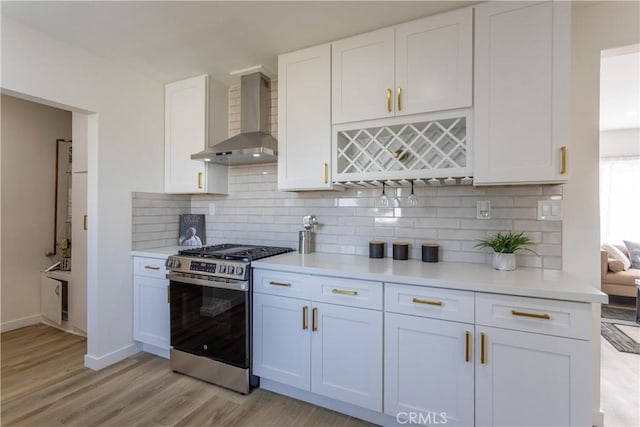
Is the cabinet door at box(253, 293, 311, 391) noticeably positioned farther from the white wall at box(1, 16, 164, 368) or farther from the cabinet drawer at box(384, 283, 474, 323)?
the white wall at box(1, 16, 164, 368)

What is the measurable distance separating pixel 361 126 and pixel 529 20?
108 cm

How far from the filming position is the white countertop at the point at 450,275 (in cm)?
143

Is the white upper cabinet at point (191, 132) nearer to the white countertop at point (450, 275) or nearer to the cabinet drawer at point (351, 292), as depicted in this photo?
the white countertop at point (450, 275)

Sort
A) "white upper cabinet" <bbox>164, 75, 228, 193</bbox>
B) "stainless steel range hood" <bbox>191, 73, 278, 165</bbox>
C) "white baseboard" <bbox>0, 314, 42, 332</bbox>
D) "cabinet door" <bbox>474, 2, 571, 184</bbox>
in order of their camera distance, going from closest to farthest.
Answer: "cabinet door" <bbox>474, 2, 571, 184</bbox>, "stainless steel range hood" <bbox>191, 73, 278, 165</bbox>, "white upper cabinet" <bbox>164, 75, 228, 193</bbox>, "white baseboard" <bbox>0, 314, 42, 332</bbox>

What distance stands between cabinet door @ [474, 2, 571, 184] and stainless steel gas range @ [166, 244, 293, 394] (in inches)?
65.1

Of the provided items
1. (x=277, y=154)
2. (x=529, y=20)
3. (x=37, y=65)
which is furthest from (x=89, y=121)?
(x=529, y=20)

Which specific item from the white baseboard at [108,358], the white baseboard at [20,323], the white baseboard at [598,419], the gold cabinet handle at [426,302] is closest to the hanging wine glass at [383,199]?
the gold cabinet handle at [426,302]

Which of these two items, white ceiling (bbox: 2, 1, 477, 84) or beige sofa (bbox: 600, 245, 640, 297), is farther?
beige sofa (bbox: 600, 245, 640, 297)

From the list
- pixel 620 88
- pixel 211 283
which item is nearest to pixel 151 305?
pixel 211 283

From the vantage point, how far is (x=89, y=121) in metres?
2.53

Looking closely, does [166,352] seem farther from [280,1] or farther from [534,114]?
[534,114]

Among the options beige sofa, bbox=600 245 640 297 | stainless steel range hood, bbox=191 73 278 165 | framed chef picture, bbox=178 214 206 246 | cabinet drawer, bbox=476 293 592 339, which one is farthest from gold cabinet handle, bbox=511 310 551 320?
beige sofa, bbox=600 245 640 297

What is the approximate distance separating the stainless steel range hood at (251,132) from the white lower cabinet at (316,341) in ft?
3.21

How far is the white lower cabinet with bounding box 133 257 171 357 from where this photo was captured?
2.60m
